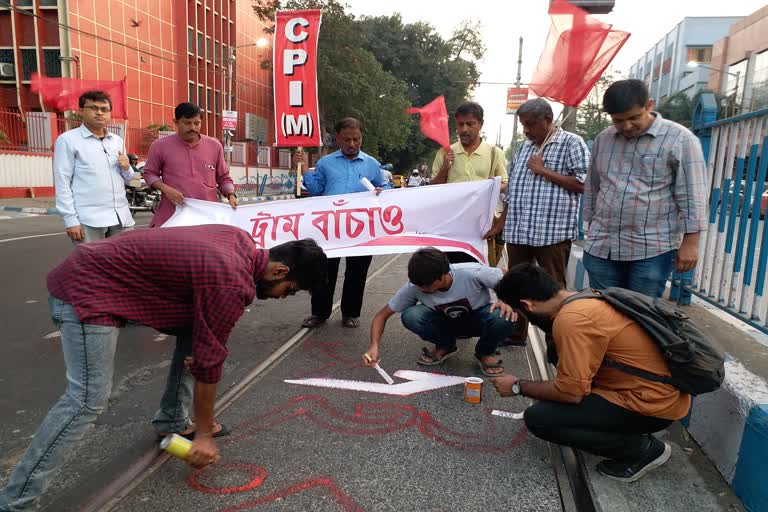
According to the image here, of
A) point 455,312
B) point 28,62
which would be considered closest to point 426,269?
point 455,312

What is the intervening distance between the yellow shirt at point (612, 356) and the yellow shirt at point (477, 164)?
233 cm

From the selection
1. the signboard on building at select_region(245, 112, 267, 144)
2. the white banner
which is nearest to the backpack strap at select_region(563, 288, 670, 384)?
the white banner

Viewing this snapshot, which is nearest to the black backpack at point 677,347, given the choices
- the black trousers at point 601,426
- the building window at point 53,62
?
the black trousers at point 601,426

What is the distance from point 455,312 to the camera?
12.2 ft

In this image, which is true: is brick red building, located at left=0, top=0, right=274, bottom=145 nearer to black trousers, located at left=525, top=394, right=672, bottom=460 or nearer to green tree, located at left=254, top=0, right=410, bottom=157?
green tree, located at left=254, top=0, right=410, bottom=157

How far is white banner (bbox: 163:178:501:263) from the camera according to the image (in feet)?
14.5

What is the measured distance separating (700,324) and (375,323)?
2240 mm

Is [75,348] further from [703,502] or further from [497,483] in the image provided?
[703,502]

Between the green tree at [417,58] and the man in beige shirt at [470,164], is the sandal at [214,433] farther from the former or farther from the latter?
the green tree at [417,58]

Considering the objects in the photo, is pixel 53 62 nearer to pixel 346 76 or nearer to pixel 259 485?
pixel 346 76

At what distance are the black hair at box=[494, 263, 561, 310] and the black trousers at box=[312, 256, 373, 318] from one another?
243 cm

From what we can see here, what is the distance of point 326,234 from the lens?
463cm

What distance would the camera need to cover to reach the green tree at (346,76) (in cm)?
2817

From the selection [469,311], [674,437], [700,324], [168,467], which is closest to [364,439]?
[168,467]
